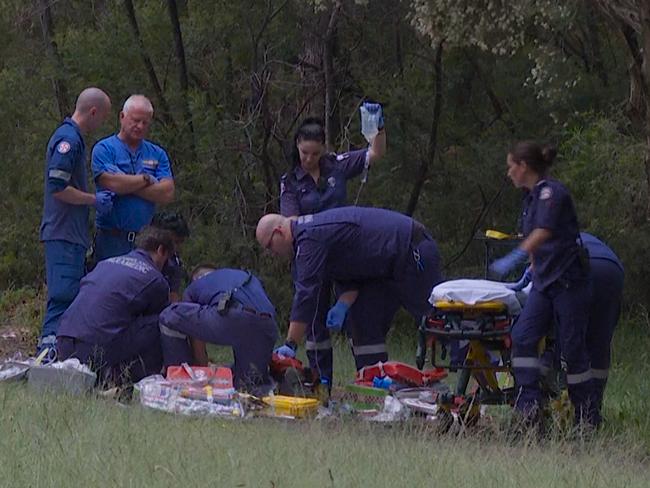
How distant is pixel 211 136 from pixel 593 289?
928 cm

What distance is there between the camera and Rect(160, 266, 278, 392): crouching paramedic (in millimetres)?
7926

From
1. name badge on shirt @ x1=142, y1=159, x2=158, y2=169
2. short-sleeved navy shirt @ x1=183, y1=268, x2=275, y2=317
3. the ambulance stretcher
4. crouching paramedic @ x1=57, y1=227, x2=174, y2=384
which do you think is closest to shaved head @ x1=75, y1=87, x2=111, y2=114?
name badge on shirt @ x1=142, y1=159, x2=158, y2=169

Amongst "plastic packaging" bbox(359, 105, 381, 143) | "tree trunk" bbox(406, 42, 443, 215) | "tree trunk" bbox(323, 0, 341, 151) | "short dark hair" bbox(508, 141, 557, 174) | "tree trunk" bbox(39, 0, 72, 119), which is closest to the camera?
"short dark hair" bbox(508, 141, 557, 174)

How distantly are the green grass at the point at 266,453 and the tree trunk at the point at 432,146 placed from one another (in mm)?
9675

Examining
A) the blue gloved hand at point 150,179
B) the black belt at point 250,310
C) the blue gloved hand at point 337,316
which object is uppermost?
the blue gloved hand at point 150,179

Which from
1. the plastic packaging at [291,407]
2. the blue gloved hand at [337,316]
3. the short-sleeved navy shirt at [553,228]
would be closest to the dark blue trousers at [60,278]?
the blue gloved hand at [337,316]

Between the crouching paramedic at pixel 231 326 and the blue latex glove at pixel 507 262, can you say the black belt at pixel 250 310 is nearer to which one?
the crouching paramedic at pixel 231 326

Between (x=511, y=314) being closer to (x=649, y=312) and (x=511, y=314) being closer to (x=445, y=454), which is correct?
(x=445, y=454)

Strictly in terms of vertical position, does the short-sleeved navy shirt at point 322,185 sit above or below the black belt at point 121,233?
above

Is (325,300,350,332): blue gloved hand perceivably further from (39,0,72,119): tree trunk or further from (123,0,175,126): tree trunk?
(39,0,72,119): tree trunk

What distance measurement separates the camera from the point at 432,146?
17219 mm

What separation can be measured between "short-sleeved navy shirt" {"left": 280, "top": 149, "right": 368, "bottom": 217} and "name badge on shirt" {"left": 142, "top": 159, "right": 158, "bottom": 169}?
3.32 ft

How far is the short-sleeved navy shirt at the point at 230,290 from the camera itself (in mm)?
8047

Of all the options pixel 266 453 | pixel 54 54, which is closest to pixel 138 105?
pixel 266 453
